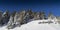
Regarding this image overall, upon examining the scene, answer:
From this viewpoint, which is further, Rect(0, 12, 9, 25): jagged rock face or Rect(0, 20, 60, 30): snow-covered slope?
Rect(0, 12, 9, 25): jagged rock face

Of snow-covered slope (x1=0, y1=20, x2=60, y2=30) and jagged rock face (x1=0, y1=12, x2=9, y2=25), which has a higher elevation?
jagged rock face (x1=0, y1=12, x2=9, y2=25)

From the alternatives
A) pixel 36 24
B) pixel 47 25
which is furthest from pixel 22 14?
pixel 47 25

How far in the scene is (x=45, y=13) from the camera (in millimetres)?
2688

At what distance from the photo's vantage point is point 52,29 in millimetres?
2537

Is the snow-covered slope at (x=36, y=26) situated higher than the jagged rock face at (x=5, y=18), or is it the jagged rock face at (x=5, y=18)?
the jagged rock face at (x=5, y=18)

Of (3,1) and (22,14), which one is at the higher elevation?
(3,1)

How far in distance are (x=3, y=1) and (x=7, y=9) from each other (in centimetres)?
17

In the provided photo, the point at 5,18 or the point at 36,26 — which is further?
the point at 5,18

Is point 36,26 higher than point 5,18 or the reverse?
the reverse

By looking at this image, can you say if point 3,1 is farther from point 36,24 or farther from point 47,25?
point 47,25

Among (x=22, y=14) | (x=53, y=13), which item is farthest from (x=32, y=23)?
(x=53, y=13)

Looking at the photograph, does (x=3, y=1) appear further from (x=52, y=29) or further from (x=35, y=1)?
(x=52, y=29)

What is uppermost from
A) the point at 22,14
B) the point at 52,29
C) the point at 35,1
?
the point at 35,1

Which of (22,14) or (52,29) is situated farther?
(22,14)
